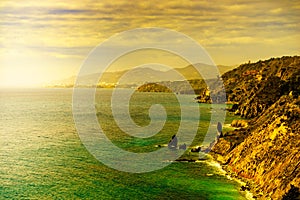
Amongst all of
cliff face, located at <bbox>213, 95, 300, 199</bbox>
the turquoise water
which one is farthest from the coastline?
cliff face, located at <bbox>213, 95, 300, 199</bbox>

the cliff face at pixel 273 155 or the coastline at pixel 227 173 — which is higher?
the cliff face at pixel 273 155

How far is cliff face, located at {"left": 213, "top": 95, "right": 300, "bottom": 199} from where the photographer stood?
181ft

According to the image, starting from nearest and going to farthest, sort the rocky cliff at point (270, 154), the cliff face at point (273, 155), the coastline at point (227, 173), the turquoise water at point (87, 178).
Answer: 1. the rocky cliff at point (270, 154)
2. the cliff face at point (273, 155)
3. the coastline at point (227, 173)
4. the turquoise water at point (87, 178)

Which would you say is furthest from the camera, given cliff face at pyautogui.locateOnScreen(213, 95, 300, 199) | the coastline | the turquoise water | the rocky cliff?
the turquoise water

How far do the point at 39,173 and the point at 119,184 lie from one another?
19.1 m

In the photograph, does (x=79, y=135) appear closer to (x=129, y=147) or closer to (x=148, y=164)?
(x=129, y=147)

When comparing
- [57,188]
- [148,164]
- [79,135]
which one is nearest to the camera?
[57,188]

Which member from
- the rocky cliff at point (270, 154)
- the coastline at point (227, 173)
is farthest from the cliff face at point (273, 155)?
the coastline at point (227, 173)

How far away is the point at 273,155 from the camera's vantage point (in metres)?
64.6

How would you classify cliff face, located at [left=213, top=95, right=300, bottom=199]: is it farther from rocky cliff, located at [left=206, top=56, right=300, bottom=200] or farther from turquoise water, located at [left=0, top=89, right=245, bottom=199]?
turquoise water, located at [left=0, top=89, right=245, bottom=199]

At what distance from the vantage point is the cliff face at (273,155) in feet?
181

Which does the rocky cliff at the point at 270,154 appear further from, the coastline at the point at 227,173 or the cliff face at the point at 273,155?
the coastline at the point at 227,173

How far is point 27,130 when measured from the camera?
5079 inches

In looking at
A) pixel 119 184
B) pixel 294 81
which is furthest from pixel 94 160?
pixel 294 81
